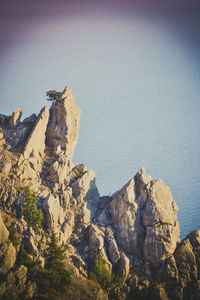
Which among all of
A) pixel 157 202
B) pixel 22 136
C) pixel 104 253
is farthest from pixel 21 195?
pixel 157 202

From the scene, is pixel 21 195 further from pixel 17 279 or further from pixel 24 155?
pixel 17 279

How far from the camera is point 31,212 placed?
77375mm

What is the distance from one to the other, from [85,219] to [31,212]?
57.9 feet

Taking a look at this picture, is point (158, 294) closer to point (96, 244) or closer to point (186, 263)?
point (186, 263)

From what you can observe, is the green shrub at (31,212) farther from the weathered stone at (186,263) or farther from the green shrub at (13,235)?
the weathered stone at (186,263)

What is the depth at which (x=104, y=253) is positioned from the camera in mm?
82375

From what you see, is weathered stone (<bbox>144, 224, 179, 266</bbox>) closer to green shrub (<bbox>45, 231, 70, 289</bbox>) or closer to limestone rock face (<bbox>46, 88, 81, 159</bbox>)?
green shrub (<bbox>45, 231, 70, 289</bbox>)

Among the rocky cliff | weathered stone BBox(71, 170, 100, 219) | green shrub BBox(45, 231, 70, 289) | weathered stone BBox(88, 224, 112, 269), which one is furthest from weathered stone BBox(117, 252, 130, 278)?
weathered stone BBox(71, 170, 100, 219)

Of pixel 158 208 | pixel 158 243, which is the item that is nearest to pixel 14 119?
pixel 158 208

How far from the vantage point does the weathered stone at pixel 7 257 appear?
58959 millimetres

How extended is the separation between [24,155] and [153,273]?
1886 inches

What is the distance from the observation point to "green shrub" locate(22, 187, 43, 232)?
77.1 meters

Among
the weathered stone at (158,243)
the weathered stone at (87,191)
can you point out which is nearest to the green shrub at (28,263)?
the weathered stone at (87,191)

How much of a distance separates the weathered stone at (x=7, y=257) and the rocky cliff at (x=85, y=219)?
420 centimetres
